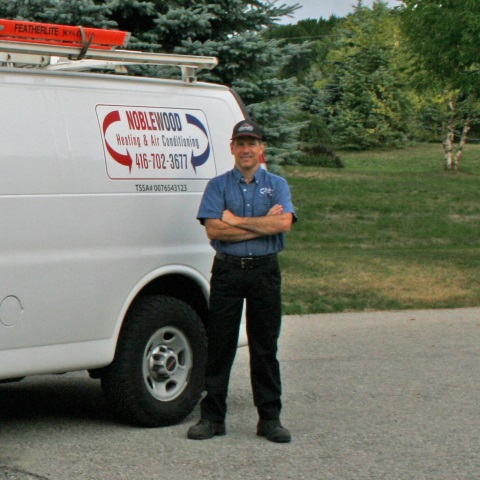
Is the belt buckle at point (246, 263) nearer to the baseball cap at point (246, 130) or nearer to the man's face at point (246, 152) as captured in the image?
the man's face at point (246, 152)

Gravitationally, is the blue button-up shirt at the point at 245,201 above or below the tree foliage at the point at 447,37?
below

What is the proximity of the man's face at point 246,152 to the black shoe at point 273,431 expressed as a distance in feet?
4.89

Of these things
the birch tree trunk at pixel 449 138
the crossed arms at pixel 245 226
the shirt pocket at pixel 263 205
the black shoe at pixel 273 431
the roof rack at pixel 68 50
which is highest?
the roof rack at pixel 68 50

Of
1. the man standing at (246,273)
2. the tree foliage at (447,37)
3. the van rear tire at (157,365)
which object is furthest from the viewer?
the tree foliage at (447,37)

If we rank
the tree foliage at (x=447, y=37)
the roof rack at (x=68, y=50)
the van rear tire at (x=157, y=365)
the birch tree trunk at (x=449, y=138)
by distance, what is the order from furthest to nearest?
the birch tree trunk at (x=449, y=138) < the tree foliage at (x=447, y=37) < the van rear tire at (x=157, y=365) < the roof rack at (x=68, y=50)

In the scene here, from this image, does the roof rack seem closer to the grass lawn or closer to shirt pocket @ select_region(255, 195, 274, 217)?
shirt pocket @ select_region(255, 195, 274, 217)

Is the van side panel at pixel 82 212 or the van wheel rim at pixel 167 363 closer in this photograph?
the van side panel at pixel 82 212

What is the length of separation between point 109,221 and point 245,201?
0.79 meters

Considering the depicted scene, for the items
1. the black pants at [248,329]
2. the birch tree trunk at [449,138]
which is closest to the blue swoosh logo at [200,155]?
the black pants at [248,329]

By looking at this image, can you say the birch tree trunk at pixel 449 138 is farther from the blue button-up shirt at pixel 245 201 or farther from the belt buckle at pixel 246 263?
the belt buckle at pixel 246 263

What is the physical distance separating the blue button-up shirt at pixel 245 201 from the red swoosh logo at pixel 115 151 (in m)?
0.49

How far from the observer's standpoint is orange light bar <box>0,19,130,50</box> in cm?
659

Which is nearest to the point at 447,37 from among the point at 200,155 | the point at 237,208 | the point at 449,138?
the point at 200,155

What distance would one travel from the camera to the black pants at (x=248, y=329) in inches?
265
